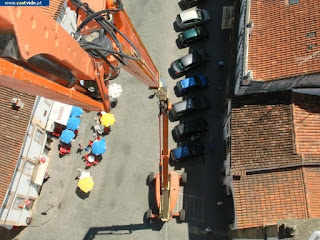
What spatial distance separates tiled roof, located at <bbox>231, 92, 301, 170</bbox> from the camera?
26406 mm

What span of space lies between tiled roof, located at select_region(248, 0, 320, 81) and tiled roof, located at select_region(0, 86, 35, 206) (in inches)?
823

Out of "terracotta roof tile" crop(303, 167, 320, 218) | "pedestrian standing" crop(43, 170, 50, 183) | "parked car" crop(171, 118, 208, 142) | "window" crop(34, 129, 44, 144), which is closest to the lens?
"terracotta roof tile" crop(303, 167, 320, 218)

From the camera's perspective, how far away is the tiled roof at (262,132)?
2641 cm

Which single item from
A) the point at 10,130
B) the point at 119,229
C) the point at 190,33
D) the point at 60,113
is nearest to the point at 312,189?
the point at 119,229

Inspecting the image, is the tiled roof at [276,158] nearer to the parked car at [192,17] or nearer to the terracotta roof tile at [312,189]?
the terracotta roof tile at [312,189]

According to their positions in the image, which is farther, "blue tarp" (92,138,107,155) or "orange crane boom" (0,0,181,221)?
"blue tarp" (92,138,107,155)

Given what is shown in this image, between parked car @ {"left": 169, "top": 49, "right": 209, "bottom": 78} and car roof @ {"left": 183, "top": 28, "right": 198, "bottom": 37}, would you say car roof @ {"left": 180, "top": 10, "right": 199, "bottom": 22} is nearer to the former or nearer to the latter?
car roof @ {"left": 183, "top": 28, "right": 198, "bottom": 37}

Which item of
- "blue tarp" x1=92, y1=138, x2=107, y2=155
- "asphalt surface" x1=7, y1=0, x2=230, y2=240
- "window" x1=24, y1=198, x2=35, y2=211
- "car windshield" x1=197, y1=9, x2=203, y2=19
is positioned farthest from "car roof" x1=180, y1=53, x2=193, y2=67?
"window" x1=24, y1=198, x2=35, y2=211

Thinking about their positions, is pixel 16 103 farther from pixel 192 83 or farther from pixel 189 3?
pixel 189 3

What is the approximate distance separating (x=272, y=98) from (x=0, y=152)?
974 inches

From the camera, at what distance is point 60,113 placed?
3422 cm

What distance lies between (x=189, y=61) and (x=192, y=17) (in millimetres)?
6208

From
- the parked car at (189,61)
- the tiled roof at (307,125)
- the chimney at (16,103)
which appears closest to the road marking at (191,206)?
the tiled roof at (307,125)

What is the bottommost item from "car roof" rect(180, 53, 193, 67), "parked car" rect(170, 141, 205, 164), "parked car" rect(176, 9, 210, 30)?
"parked car" rect(170, 141, 205, 164)
